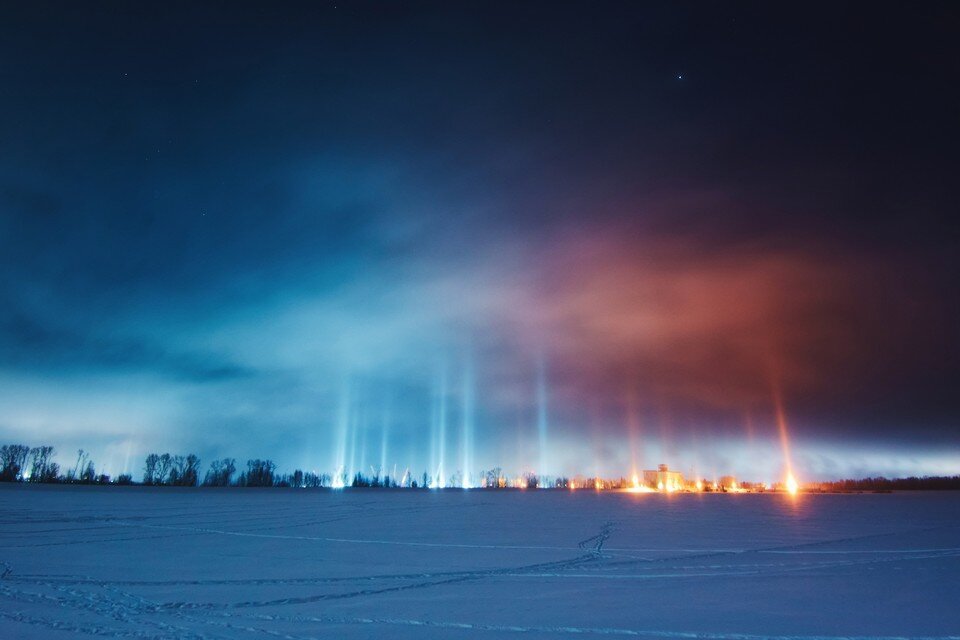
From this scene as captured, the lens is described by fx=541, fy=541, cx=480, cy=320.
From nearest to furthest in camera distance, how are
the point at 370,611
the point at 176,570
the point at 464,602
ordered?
the point at 370,611 → the point at 464,602 → the point at 176,570

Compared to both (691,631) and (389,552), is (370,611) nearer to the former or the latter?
(691,631)

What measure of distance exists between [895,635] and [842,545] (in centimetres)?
1081

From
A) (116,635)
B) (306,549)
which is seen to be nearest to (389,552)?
(306,549)

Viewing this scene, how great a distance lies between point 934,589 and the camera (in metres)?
9.61

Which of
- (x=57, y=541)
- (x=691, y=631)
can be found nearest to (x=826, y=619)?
(x=691, y=631)

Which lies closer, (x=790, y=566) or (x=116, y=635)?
(x=116, y=635)

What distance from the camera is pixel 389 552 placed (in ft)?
46.0

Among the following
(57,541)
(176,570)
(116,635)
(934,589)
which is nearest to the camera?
(116,635)

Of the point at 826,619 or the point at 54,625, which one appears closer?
the point at 54,625

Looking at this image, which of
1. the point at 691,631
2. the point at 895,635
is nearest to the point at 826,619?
the point at 895,635

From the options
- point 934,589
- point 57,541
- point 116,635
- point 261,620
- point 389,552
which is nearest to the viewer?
point 116,635

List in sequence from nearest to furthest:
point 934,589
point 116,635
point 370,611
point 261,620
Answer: point 116,635, point 261,620, point 370,611, point 934,589

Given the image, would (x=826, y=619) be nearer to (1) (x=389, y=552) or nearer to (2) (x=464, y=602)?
(2) (x=464, y=602)

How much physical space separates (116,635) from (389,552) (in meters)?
7.88
